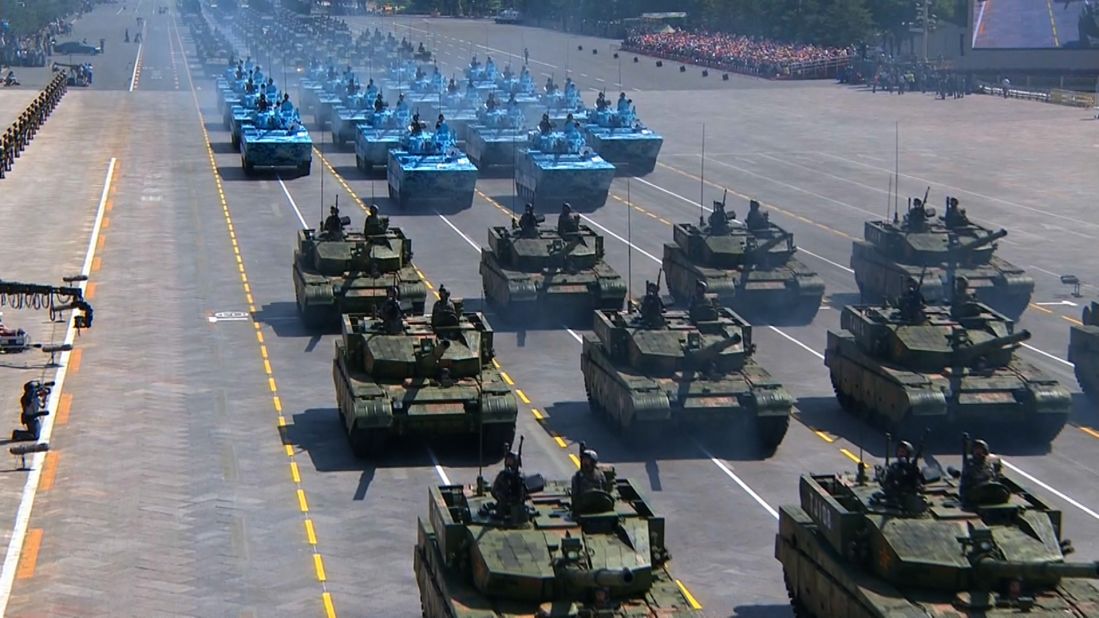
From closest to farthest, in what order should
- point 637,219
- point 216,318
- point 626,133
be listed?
1. point 216,318
2. point 637,219
3. point 626,133

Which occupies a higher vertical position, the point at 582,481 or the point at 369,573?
the point at 582,481

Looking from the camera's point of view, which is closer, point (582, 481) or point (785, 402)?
point (582, 481)

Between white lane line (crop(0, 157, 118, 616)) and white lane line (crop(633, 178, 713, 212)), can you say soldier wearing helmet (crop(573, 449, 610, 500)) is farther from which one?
white lane line (crop(633, 178, 713, 212))

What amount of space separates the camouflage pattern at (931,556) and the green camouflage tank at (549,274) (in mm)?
19853

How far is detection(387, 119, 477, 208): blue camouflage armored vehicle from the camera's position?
62.8 m

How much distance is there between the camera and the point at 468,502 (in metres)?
24.3

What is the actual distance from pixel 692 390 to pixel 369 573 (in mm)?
8475

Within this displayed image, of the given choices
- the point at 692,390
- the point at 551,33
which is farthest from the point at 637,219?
the point at 551,33

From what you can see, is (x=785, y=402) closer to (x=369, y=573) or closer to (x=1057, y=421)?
(x=1057, y=421)

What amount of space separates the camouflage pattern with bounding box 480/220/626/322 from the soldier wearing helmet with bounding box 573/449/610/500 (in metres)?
20.6

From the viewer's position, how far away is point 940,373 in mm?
34625

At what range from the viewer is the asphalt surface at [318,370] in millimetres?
27609

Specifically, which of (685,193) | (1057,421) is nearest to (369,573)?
(1057,421)

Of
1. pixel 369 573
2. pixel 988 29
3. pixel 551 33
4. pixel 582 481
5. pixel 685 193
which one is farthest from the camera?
pixel 551 33
